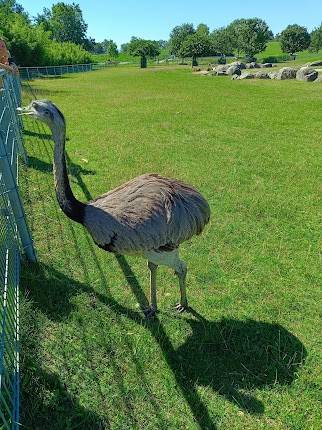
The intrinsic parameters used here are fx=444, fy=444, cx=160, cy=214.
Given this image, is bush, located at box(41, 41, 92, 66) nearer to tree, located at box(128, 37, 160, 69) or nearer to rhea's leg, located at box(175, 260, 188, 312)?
tree, located at box(128, 37, 160, 69)

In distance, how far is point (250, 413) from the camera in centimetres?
311

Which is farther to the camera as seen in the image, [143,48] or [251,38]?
[251,38]

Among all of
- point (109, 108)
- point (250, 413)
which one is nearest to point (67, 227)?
point (250, 413)

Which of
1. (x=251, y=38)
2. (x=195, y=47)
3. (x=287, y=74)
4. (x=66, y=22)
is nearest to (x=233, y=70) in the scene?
(x=287, y=74)

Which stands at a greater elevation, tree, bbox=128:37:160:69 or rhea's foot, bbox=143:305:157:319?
tree, bbox=128:37:160:69

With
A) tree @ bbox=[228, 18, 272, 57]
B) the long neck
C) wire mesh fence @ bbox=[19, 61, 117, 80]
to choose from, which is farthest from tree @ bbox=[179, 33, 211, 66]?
the long neck

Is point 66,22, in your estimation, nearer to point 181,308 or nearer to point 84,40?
point 84,40

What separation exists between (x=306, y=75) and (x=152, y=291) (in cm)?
2456

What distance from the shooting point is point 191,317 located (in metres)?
4.00

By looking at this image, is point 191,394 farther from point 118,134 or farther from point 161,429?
point 118,134

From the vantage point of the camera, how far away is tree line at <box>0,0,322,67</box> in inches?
1490

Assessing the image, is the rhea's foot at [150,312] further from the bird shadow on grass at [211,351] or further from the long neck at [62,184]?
the long neck at [62,184]

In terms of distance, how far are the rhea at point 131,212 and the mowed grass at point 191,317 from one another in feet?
2.43

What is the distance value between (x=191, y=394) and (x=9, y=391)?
49.7 inches
